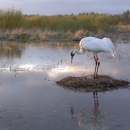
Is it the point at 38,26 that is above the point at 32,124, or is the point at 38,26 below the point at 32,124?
above

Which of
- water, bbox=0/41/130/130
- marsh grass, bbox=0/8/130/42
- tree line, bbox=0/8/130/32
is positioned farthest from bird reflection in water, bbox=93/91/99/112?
tree line, bbox=0/8/130/32

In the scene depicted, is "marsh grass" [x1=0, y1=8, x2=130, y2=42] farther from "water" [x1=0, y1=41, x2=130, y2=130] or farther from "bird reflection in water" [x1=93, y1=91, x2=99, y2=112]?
"bird reflection in water" [x1=93, y1=91, x2=99, y2=112]

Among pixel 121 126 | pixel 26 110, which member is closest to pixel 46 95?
pixel 26 110

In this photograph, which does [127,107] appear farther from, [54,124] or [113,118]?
[54,124]

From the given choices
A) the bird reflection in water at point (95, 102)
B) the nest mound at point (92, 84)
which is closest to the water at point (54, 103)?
the bird reflection in water at point (95, 102)

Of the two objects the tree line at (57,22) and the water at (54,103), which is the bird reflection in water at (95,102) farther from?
the tree line at (57,22)

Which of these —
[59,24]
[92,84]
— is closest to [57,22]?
[59,24]

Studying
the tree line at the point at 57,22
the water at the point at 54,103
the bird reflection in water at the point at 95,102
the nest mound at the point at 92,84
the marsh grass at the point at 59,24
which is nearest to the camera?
the water at the point at 54,103

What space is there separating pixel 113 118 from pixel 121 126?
0.48m

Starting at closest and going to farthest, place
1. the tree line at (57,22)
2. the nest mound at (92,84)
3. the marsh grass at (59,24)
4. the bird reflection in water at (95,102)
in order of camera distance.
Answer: the bird reflection in water at (95,102) < the nest mound at (92,84) < the marsh grass at (59,24) < the tree line at (57,22)

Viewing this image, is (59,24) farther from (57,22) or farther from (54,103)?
(54,103)

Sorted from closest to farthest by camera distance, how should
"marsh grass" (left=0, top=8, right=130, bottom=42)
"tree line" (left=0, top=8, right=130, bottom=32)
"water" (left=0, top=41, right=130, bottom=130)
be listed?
"water" (left=0, top=41, right=130, bottom=130) < "marsh grass" (left=0, top=8, right=130, bottom=42) < "tree line" (left=0, top=8, right=130, bottom=32)

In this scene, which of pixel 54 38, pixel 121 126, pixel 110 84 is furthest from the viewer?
pixel 54 38

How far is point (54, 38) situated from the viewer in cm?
2962
